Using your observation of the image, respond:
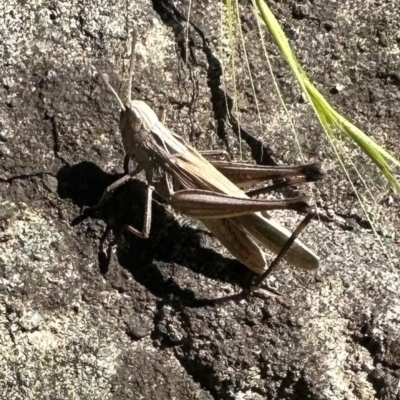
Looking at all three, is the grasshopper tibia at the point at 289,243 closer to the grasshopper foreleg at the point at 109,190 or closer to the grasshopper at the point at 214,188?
the grasshopper at the point at 214,188

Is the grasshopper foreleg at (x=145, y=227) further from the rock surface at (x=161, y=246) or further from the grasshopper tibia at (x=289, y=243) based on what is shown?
the grasshopper tibia at (x=289, y=243)

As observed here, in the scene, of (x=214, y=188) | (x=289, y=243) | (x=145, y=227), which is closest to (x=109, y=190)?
(x=145, y=227)

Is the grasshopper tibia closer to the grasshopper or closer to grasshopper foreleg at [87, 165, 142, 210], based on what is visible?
the grasshopper

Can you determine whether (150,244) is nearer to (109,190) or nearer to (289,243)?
(109,190)

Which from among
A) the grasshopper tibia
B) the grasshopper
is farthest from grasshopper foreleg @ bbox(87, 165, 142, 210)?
the grasshopper tibia

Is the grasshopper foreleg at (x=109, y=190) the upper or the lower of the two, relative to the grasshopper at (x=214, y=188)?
lower

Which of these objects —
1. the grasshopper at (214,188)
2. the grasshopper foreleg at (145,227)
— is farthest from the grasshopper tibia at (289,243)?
the grasshopper foreleg at (145,227)
